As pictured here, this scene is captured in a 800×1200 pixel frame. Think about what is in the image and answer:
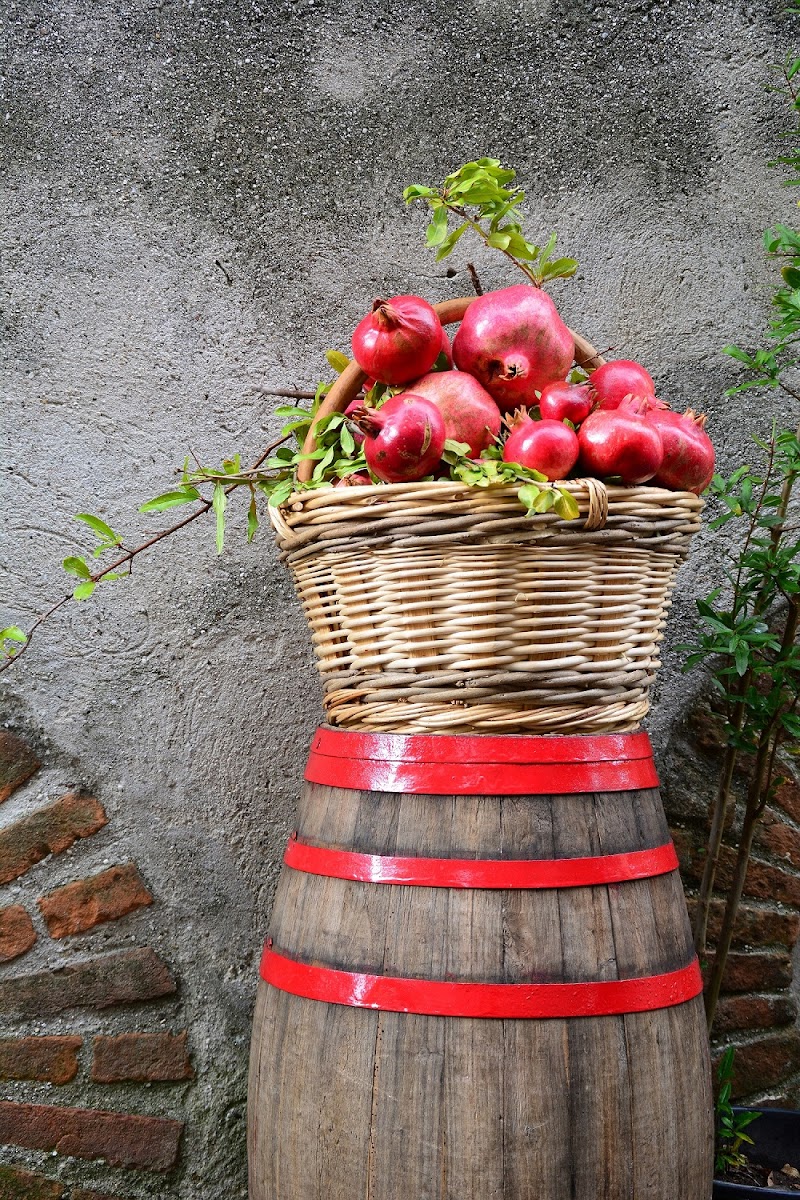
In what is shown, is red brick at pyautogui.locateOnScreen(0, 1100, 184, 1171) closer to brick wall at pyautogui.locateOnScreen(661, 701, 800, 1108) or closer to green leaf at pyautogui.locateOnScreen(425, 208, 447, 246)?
brick wall at pyautogui.locateOnScreen(661, 701, 800, 1108)

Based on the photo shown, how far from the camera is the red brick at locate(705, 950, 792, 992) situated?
5.32 feet

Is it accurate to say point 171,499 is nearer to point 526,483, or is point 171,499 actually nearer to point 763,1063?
point 526,483

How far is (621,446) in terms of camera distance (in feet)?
3.41

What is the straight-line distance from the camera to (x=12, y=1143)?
1.40 m

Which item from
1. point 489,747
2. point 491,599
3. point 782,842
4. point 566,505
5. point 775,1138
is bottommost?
point 775,1138

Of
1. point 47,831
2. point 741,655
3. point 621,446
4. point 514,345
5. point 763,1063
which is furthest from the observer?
point 763,1063

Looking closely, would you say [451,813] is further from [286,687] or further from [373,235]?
[373,235]

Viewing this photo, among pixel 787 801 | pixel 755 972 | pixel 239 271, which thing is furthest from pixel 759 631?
pixel 239 271

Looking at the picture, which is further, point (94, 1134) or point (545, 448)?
point (94, 1134)

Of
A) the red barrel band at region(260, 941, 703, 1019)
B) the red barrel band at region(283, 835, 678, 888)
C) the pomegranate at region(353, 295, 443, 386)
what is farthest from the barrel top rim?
the pomegranate at region(353, 295, 443, 386)

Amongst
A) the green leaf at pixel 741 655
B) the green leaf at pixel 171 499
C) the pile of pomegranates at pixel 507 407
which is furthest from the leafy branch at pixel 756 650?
the green leaf at pixel 171 499

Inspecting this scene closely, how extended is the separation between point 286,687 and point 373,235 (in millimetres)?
872

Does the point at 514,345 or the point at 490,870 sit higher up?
the point at 514,345

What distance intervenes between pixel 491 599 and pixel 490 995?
43 centimetres
